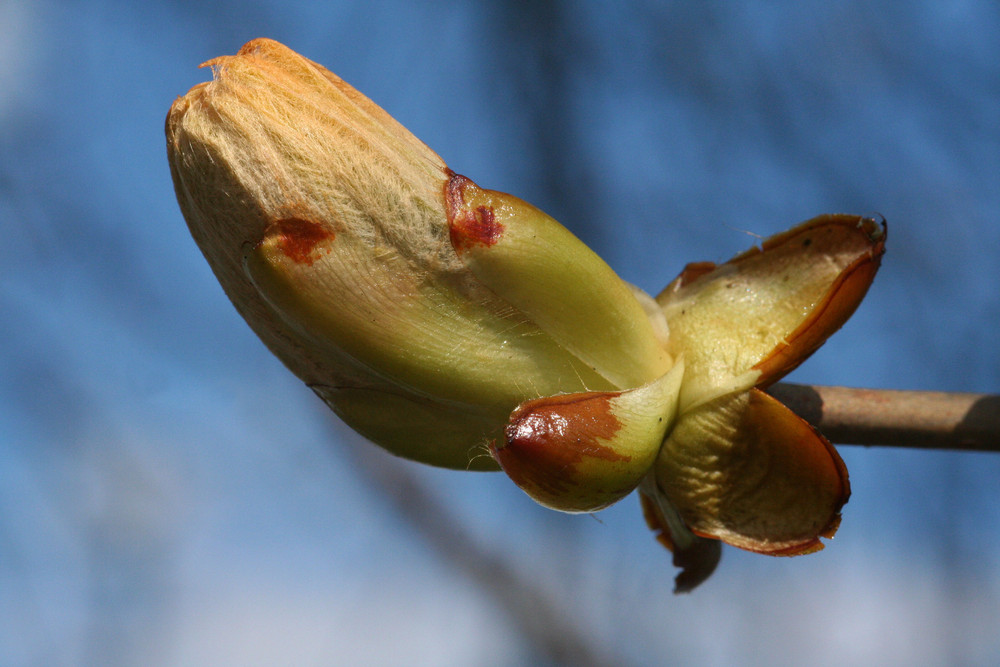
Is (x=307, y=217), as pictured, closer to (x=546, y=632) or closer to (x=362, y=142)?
(x=362, y=142)

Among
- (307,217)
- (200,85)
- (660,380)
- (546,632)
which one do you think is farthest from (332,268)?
(546,632)

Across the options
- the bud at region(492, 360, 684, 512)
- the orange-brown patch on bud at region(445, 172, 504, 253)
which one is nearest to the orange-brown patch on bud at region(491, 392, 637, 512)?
the bud at region(492, 360, 684, 512)

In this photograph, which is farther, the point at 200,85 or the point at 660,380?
the point at 660,380

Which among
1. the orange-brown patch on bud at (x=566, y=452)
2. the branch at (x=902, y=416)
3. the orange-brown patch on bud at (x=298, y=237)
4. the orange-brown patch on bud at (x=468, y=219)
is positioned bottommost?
the orange-brown patch on bud at (x=566, y=452)

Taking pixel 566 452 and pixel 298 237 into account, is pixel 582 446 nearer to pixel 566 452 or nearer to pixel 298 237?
pixel 566 452

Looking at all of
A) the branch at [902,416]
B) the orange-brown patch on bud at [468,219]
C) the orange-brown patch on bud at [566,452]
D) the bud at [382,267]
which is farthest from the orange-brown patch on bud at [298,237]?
the branch at [902,416]

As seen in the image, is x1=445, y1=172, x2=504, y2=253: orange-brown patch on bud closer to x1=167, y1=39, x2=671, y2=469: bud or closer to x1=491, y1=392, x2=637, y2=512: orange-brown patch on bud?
x1=167, y1=39, x2=671, y2=469: bud

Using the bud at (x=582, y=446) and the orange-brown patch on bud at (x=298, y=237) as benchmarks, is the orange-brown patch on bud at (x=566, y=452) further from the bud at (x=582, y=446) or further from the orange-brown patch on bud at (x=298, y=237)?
Answer: the orange-brown patch on bud at (x=298, y=237)
